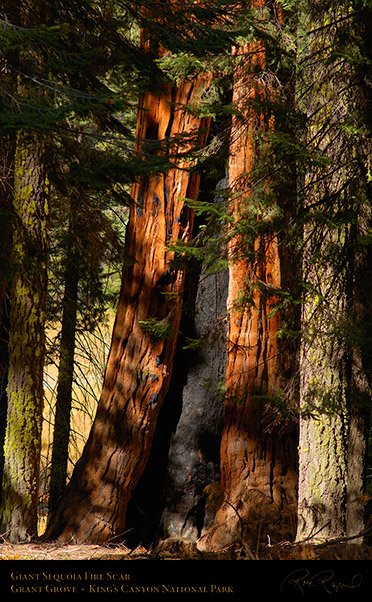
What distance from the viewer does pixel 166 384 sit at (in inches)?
271

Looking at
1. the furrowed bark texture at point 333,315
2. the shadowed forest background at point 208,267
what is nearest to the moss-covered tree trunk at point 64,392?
the shadowed forest background at point 208,267

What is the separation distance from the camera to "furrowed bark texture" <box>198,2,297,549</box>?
247 inches

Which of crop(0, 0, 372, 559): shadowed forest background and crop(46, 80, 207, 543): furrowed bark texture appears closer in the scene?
crop(0, 0, 372, 559): shadowed forest background

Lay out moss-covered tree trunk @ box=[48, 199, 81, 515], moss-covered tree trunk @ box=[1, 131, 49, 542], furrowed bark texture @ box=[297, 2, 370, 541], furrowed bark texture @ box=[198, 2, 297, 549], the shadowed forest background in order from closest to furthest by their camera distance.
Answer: furrowed bark texture @ box=[297, 2, 370, 541]
the shadowed forest background
furrowed bark texture @ box=[198, 2, 297, 549]
moss-covered tree trunk @ box=[1, 131, 49, 542]
moss-covered tree trunk @ box=[48, 199, 81, 515]

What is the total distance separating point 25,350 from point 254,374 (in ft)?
8.74

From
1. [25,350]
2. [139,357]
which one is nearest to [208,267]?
[139,357]

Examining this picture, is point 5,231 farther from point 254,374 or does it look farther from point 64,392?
point 64,392

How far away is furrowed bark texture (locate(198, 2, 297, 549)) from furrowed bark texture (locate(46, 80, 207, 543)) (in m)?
0.71

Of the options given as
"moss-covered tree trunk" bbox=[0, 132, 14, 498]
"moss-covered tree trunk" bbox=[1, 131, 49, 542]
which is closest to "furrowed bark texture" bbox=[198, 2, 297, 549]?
"moss-covered tree trunk" bbox=[1, 131, 49, 542]

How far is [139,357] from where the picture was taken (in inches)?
270

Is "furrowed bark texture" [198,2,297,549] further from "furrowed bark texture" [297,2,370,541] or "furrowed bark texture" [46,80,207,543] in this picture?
"furrowed bark texture" [297,2,370,541]
